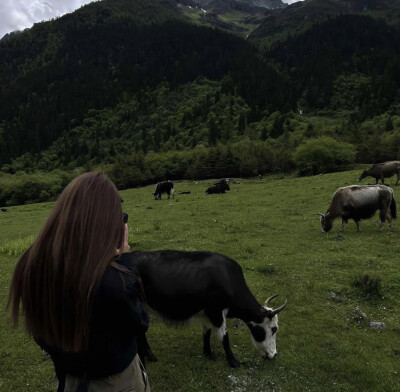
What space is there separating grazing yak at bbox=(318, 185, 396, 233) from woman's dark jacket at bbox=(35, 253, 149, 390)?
16.1m

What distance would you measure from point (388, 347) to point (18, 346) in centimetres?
885

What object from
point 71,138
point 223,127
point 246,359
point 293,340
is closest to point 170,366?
point 246,359

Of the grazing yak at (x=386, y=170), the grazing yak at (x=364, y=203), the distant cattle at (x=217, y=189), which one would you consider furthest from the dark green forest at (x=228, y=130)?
the grazing yak at (x=364, y=203)

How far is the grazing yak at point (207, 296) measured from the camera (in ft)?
22.8

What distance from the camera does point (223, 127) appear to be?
142000mm

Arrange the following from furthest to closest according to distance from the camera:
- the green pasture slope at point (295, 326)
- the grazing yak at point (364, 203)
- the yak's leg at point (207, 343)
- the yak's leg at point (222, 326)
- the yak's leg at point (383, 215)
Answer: the yak's leg at point (383, 215) → the grazing yak at point (364, 203) → the yak's leg at point (207, 343) → the yak's leg at point (222, 326) → the green pasture slope at point (295, 326)

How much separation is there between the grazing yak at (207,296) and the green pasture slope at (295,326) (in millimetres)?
654

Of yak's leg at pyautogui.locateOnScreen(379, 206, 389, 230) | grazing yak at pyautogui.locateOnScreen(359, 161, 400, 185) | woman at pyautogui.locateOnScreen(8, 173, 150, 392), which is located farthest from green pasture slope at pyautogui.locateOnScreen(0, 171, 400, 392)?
grazing yak at pyautogui.locateOnScreen(359, 161, 400, 185)

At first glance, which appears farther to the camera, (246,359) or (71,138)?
(71,138)

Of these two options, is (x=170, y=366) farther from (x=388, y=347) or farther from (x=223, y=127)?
(x=223, y=127)

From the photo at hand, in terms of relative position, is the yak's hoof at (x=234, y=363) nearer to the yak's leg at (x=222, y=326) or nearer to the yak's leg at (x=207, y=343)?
the yak's leg at (x=222, y=326)

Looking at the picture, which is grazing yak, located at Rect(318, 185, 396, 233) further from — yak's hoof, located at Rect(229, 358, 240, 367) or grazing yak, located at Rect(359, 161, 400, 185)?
grazing yak, located at Rect(359, 161, 400, 185)

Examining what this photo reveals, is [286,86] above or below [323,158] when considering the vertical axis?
above

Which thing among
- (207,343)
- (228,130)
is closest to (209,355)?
(207,343)
